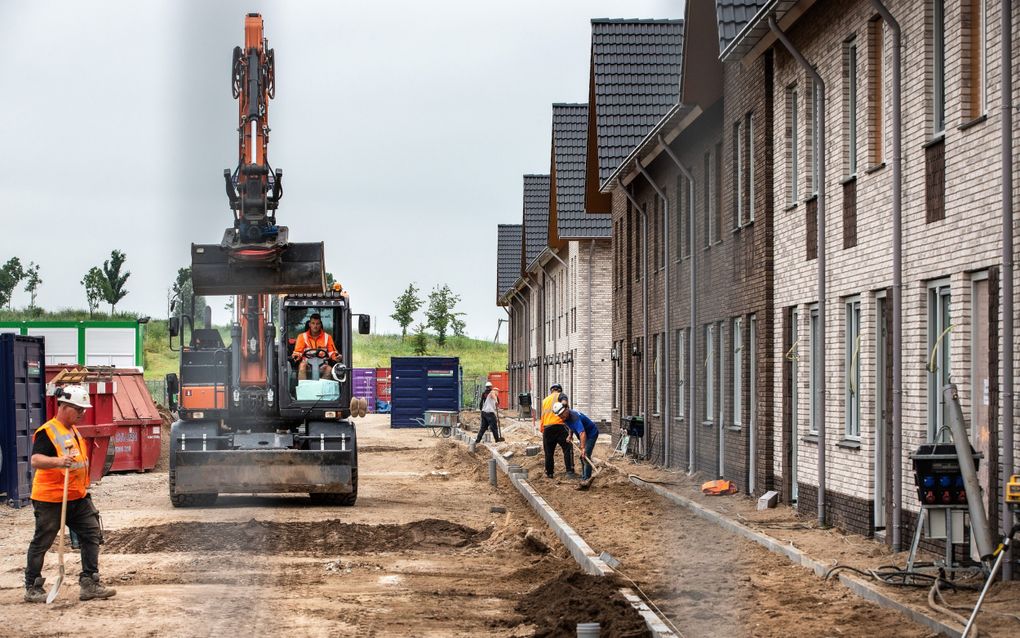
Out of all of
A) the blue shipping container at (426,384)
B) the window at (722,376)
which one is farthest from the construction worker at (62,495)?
the blue shipping container at (426,384)

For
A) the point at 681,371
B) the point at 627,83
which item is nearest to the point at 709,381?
the point at 681,371

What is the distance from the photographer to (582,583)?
12.1 m

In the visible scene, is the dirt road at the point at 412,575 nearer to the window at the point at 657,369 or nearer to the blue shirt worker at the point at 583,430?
the blue shirt worker at the point at 583,430

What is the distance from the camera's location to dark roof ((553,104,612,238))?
1778 inches

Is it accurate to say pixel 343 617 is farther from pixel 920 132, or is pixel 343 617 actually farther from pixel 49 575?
pixel 920 132

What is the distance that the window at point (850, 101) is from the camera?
53.6ft

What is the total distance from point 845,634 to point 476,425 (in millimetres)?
48319

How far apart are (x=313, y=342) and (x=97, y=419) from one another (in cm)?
642

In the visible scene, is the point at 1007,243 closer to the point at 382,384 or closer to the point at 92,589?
the point at 92,589

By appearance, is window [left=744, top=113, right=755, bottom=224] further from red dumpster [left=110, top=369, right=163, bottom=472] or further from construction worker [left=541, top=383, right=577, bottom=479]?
red dumpster [left=110, top=369, right=163, bottom=472]

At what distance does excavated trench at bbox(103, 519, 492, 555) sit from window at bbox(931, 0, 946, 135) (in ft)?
22.8

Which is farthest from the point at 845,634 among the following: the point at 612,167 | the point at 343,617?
the point at 612,167

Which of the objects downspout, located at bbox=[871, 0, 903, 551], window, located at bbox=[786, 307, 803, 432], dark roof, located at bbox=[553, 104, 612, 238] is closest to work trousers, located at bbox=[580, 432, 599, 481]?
window, located at bbox=[786, 307, 803, 432]

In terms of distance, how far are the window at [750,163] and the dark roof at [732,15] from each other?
2.32 m
